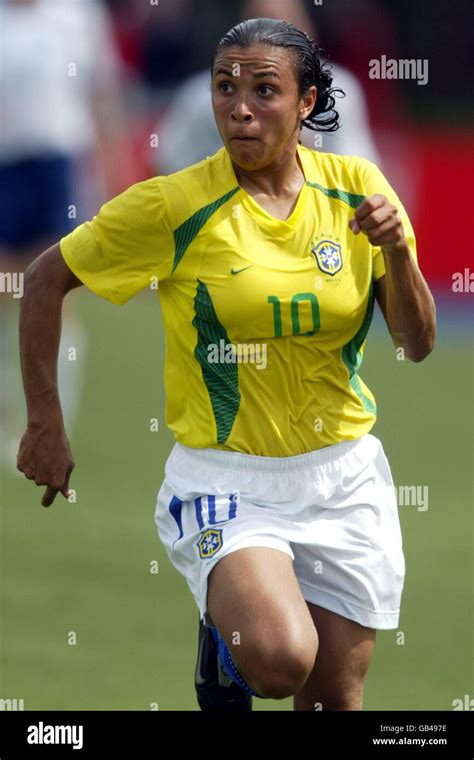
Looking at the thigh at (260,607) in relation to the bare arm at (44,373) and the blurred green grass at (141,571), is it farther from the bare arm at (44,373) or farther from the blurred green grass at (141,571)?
the blurred green grass at (141,571)

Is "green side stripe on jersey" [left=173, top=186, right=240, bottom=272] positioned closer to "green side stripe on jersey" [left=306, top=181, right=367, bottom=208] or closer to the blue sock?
"green side stripe on jersey" [left=306, top=181, right=367, bottom=208]

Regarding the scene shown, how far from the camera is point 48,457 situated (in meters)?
4.84

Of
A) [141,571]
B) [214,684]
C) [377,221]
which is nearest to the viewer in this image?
[377,221]

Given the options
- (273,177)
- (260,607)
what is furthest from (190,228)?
(260,607)

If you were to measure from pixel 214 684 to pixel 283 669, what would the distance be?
565 mm

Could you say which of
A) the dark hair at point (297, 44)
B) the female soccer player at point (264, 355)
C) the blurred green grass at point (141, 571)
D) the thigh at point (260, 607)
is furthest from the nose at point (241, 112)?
the blurred green grass at point (141, 571)

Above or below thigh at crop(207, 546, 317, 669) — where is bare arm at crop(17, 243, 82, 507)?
above

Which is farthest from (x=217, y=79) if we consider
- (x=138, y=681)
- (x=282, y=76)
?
(x=138, y=681)

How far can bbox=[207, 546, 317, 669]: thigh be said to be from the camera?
4500 millimetres

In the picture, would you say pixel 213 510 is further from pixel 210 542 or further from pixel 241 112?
pixel 241 112

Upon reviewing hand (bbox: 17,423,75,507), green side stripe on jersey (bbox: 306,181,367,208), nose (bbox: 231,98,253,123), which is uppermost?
nose (bbox: 231,98,253,123)

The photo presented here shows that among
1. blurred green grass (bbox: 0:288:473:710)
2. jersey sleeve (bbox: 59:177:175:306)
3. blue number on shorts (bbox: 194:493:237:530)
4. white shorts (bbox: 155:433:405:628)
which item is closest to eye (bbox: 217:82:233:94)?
jersey sleeve (bbox: 59:177:175:306)

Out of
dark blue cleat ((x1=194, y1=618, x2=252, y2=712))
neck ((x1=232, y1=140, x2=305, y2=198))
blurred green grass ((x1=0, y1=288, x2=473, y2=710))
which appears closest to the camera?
neck ((x1=232, y1=140, x2=305, y2=198))

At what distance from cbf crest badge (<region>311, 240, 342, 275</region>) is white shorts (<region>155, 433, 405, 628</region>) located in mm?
535
